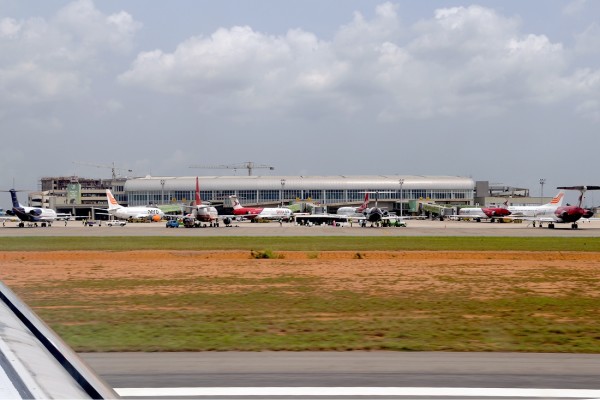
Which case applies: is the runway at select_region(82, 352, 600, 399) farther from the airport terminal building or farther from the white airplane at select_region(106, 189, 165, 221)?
the airport terminal building

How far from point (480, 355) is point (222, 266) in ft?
70.6

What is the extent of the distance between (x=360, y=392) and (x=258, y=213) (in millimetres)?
98699

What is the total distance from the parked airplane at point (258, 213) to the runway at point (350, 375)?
306ft

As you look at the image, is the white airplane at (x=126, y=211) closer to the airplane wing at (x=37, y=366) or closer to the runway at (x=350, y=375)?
the runway at (x=350, y=375)

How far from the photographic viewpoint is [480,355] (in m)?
11.1

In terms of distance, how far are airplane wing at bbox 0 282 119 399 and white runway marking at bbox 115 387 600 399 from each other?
20.5 ft

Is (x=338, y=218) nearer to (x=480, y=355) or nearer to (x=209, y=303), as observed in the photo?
(x=209, y=303)

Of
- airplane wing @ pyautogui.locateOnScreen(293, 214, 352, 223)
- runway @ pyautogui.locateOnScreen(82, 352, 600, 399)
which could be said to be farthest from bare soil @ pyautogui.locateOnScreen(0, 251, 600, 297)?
airplane wing @ pyautogui.locateOnScreen(293, 214, 352, 223)

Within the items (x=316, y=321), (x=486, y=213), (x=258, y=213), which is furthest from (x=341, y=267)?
(x=486, y=213)

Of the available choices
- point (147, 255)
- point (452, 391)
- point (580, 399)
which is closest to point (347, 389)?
point (452, 391)

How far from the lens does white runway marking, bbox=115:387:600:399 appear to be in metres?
8.44

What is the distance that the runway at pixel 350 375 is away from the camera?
8562 mm

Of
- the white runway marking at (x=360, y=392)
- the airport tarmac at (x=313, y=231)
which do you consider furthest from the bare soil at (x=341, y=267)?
the airport tarmac at (x=313, y=231)

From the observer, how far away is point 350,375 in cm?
956
